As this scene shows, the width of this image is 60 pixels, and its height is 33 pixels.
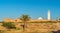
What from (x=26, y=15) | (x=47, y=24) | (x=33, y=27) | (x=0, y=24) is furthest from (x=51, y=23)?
(x=0, y=24)

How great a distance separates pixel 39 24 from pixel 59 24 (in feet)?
25.7

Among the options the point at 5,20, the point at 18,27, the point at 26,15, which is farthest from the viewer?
the point at 5,20

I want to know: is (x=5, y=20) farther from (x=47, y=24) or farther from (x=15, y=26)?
(x=47, y=24)

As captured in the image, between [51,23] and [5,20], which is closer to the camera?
[51,23]

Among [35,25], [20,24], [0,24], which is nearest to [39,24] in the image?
[35,25]

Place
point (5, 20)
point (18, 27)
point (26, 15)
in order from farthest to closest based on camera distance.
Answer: point (5, 20), point (18, 27), point (26, 15)

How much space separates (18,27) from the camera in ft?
271

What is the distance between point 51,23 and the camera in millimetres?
84375

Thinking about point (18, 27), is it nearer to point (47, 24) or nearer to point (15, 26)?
point (15, 26)

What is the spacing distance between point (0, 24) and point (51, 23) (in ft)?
65.9

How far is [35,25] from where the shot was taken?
84.5m

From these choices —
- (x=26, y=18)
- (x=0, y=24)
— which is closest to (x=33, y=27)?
(x=26, y=18)

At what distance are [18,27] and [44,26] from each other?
10.0 metres

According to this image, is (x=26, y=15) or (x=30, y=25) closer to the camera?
(x=26, y=15)
